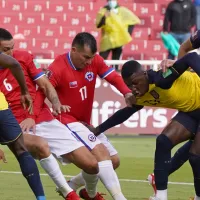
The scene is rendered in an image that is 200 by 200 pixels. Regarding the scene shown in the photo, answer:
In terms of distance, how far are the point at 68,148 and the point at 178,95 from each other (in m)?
1.32

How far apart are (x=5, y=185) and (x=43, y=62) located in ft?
22.2

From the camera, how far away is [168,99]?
9.60 metres

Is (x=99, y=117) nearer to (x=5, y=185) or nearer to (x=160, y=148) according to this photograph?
(x=5, y=185)

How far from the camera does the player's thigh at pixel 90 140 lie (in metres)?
9.78

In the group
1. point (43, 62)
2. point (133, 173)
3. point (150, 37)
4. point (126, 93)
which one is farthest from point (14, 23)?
point (126, 93)

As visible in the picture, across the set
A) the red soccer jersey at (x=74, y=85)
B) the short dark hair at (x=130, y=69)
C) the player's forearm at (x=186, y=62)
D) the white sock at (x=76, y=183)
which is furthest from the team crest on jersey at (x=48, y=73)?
the player's forearm at (x=186, y=62)

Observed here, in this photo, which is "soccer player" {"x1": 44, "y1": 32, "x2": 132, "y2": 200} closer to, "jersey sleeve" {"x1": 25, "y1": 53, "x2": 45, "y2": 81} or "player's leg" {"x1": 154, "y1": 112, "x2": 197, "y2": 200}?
"jersey sleeve" {"x1": 25, "y1": 53, "x2": 45, "y2": 81}

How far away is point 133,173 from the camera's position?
1302 centimetres

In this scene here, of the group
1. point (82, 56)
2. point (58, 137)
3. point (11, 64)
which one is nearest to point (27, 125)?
point (58, 137)

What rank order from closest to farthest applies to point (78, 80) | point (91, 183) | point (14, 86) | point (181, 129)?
point (181, 129) → point (14, 86) → point (91, 183) → point (78, 80)

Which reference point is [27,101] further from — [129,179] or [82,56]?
[129,179]

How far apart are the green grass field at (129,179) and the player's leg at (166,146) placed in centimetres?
97

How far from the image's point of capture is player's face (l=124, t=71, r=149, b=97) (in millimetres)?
9383

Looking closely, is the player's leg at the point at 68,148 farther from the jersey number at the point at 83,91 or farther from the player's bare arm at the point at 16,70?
the player's bare arm at the point at 16,70
